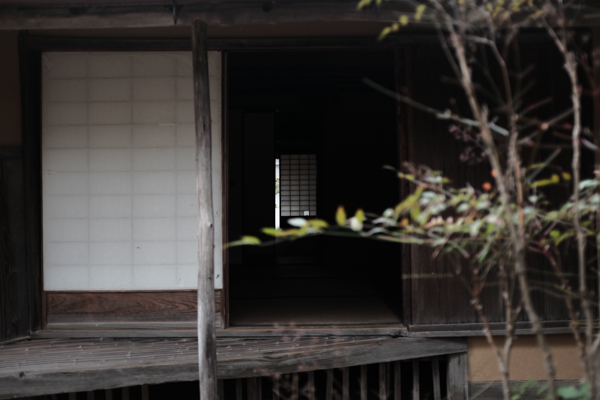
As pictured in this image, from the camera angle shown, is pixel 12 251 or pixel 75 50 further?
pixel 75 50

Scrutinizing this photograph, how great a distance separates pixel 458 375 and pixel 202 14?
297 centimetres

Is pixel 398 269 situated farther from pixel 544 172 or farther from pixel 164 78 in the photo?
pixel 164 78

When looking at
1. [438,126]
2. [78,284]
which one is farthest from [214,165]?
[438,126]

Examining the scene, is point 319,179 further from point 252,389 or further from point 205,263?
point 205,263

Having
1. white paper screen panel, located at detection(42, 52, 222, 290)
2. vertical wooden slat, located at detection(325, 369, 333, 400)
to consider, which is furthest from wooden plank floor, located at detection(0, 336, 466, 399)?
white paper screen panel, located at detection(42, 52, 222, 290)

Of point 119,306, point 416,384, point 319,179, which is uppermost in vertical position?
point 319,179

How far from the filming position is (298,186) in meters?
12.6

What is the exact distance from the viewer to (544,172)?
3.96 m

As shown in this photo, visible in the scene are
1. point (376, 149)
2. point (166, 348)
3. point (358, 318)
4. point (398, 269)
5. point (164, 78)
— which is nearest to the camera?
point (166, 348)

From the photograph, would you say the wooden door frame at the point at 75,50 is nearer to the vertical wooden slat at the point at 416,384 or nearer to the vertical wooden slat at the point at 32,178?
the vertical wooden slat at the point at 32,178

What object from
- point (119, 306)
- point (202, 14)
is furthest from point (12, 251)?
point (202, 14)

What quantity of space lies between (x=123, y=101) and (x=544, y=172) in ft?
9.99

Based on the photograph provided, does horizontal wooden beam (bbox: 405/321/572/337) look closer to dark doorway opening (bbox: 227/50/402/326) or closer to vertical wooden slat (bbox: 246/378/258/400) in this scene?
dark doorway opening (bbox: 227/50/402/326)

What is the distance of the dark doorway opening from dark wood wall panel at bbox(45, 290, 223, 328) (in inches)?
17.0
